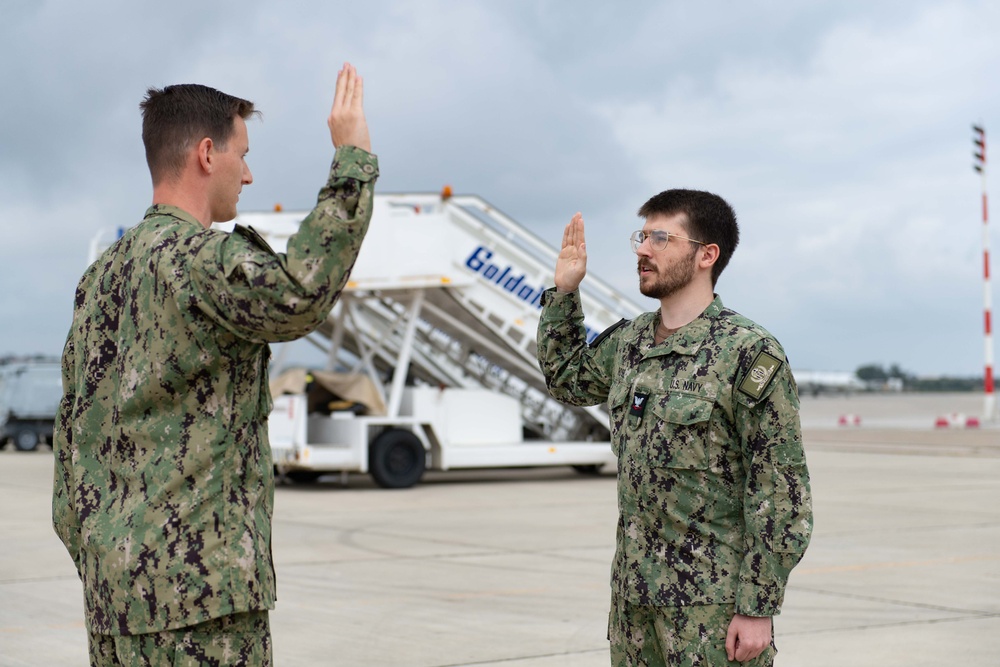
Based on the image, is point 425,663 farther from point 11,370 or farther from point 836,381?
point 836,381

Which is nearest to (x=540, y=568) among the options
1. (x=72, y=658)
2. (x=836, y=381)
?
(x=72, y=658)

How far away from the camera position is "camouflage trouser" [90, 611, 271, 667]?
2336 millimetres

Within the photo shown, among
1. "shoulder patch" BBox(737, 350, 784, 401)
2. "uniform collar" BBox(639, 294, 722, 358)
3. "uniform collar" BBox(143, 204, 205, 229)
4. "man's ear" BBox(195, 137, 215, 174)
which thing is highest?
"man's ear" BBox(195, 137, 215, 174)

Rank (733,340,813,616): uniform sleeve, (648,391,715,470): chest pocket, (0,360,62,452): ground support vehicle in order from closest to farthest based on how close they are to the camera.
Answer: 1. (733,340,813,616): uniform sleeve
2. (648,391,715,470): chest pocket
3. (0,360,62,452): ground support vehicle

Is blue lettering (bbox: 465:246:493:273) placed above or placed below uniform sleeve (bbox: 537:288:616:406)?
above

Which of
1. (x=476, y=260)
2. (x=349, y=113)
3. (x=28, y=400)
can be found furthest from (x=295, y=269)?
(x=28, y=400)

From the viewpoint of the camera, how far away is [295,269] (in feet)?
7.18

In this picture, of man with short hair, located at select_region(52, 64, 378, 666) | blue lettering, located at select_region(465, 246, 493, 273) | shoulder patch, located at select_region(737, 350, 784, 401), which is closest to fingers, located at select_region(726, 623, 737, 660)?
shoulder patch, located at select_region(737, 350, 784, 401)

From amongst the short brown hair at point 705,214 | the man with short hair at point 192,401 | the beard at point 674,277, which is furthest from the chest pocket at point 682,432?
the man with short hair at point 192,401

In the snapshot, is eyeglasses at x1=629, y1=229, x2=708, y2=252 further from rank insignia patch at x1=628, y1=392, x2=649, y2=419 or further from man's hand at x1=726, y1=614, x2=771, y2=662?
man's hand at x1=726, y1=614, x2=771, y2=662

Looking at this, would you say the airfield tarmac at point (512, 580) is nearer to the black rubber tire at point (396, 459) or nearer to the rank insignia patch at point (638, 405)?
the black rubber tire at point (396, 459)

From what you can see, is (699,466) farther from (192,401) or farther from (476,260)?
(476,260)

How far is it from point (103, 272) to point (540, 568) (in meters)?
6.59

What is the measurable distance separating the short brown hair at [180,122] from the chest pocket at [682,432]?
4.25 ft
